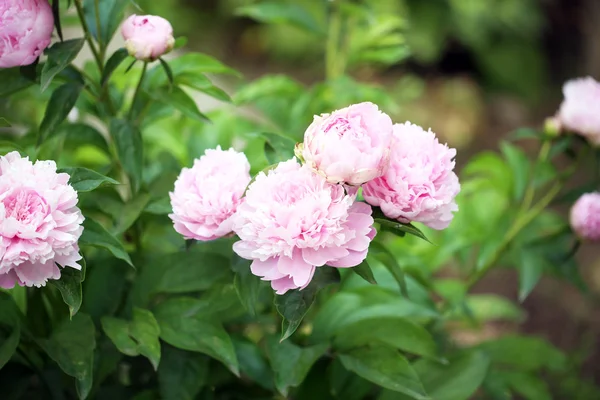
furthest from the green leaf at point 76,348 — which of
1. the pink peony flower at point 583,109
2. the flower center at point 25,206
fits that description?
the pink peony flower at point 583,109

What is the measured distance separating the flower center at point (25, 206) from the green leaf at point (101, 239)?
0.29 ft

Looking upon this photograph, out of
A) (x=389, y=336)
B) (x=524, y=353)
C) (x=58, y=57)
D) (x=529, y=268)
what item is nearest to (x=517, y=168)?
(x=529, y=268)

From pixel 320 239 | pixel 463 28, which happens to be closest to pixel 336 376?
pixel 320 239

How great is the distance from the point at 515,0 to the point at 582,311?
1595 millimetres

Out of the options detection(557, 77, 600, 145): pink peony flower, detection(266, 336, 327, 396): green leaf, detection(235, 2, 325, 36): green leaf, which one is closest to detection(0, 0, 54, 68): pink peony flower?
detection(266, 336, 327, 396): green leaf

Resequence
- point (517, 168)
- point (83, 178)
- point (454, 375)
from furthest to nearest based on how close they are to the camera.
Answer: point (517, 168), point (454, 375), point (83, 178)

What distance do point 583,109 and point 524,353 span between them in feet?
1.46

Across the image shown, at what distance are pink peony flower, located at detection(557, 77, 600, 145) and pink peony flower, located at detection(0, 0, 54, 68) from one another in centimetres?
72

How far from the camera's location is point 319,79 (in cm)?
342

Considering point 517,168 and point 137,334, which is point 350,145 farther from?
point 517,168

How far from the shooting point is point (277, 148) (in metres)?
0.82

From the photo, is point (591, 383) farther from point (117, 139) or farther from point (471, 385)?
point (117, 139)

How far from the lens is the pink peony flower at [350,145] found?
66 centimetres

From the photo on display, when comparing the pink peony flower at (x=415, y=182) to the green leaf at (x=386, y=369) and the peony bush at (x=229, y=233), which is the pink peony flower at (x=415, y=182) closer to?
the peony bush at (x=229, y=233)
